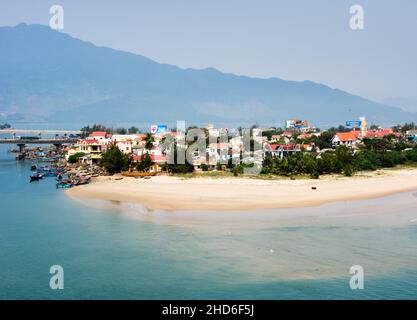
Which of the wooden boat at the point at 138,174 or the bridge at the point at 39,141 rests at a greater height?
the bridge at the point at 39,141

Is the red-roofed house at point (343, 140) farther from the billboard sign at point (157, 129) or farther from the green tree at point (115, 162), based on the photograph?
the green tree at point (115, 162)

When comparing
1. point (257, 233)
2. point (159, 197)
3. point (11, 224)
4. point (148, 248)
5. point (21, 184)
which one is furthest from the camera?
point (21, 184)

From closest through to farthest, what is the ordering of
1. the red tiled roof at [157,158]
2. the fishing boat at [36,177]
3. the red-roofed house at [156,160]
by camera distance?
the red-roofed house at [156,160]
the fishing boat at [36,177]
the red tiled roof at [157,158]

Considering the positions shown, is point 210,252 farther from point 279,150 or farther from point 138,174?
point 279,150

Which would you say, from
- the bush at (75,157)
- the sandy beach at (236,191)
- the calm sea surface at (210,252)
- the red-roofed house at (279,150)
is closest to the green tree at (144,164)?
the sandy beach at (236,191)
